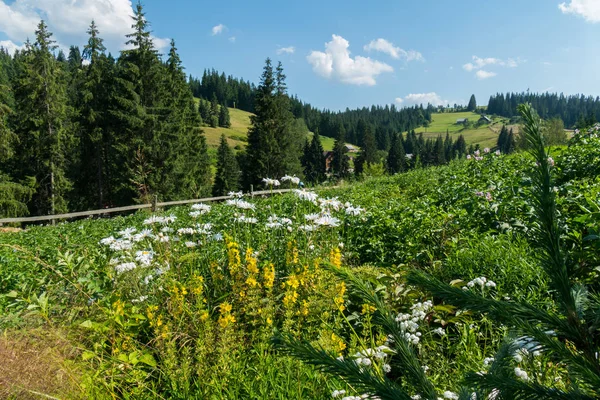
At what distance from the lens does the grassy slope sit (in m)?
101

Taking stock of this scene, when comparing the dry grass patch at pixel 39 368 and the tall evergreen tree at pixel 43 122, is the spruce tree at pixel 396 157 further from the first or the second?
the dry grass patch at pixel 39 368

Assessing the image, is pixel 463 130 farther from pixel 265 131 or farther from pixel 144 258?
pixel 144 258

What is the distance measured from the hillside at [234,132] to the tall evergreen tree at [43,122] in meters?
47.8

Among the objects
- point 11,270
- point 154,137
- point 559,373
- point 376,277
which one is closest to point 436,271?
point 376,277

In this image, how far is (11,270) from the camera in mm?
5828

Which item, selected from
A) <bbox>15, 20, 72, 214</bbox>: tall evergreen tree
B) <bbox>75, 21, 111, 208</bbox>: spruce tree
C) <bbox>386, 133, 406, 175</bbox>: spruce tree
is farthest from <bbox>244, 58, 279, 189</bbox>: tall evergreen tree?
<bbox>386, 133, 406, 175</bbox>: spruce tree

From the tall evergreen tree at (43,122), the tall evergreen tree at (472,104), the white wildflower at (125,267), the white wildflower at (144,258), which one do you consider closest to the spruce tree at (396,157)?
the tall evergreen tree at (43,122)

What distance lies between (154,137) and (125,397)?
80.9 ft

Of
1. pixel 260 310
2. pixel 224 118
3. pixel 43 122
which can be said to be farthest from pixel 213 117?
pixel 260 310

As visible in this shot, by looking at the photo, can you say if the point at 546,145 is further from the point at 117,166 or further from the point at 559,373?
the point at 117,166

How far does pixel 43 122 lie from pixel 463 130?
408ft

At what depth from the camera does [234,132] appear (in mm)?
88062

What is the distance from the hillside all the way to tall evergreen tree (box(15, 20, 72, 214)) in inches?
1881

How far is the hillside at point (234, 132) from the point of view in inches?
3109
